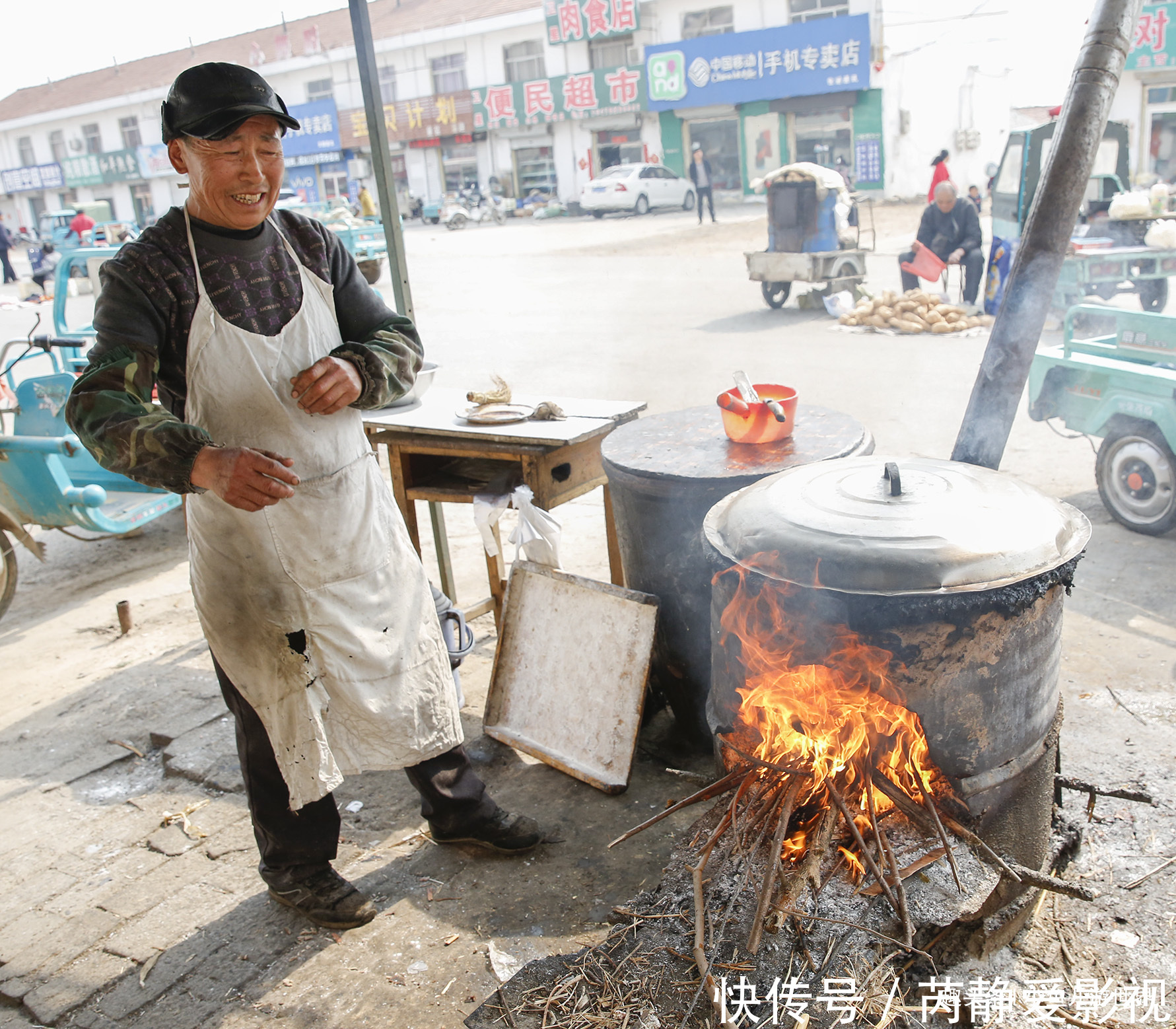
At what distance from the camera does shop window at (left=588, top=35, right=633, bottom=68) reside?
2945cm

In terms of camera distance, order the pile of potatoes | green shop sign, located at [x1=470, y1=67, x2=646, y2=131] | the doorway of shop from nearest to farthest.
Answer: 1. the pile of potatoes
2. the doorway of shop
3. green shop sign, located at [x1=470, y1=67, x2=646, y2=131]

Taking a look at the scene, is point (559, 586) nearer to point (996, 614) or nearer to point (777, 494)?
point (777, 494)

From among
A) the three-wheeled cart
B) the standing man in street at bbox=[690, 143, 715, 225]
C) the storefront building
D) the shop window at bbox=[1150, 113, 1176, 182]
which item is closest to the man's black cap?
the three-wheeled cart

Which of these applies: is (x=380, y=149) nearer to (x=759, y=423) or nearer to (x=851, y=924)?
(x=759, y=423)

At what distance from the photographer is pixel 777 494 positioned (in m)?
2.21

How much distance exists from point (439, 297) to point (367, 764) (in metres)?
13.1

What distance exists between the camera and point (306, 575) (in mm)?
2318

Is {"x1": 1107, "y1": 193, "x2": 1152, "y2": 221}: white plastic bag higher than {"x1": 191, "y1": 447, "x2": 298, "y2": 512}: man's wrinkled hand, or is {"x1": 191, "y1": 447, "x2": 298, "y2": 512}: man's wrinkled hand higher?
{"x1": 191, "y1": 447, "x2": 298, "y2": 512}: man's wrinkled hand

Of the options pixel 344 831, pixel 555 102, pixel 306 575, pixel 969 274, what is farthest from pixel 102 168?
pixel 306 575

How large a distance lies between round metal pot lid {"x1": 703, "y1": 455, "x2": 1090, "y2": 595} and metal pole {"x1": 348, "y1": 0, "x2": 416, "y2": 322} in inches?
83.6

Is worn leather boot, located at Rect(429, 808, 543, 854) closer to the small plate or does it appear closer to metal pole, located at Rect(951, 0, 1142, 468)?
the small plate

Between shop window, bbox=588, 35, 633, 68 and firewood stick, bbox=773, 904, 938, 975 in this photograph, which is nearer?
firewood stick, bbox=773, 904, 938, 975

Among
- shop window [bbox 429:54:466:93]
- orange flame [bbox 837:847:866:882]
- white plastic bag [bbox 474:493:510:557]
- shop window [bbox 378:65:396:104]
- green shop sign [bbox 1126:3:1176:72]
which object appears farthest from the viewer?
shop window [bbox 378:65:396:104]

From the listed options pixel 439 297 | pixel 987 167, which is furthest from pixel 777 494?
pixel 987 167
